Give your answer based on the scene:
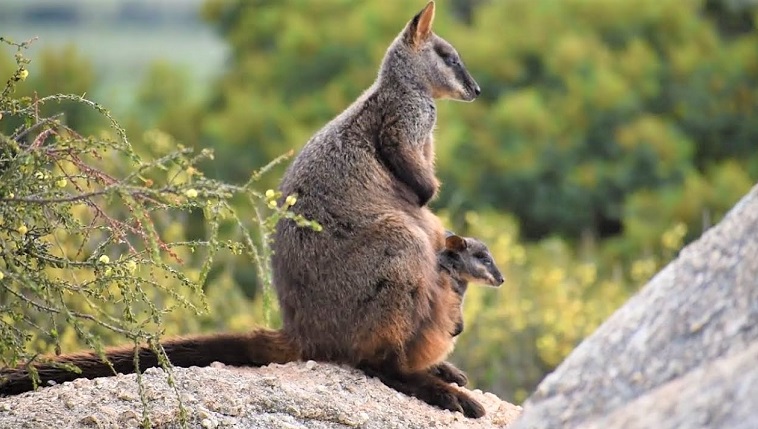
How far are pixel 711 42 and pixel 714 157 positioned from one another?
8.58 ft

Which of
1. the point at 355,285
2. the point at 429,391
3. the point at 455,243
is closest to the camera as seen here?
the point at 355,285

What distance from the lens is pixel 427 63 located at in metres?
8.39

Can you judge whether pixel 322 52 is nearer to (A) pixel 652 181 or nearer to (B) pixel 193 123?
(B) pixel 193 123

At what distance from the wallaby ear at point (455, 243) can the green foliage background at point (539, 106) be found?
11.9 m

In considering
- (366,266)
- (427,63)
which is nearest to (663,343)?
(366,266)

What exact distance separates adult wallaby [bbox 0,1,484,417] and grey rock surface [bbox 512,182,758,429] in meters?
2.52

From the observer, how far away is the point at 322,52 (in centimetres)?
2798

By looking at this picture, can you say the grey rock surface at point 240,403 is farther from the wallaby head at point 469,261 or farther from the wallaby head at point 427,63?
the wallaby head at point 427,63

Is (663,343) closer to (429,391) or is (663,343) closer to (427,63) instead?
(429,391)

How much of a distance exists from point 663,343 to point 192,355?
336 centimetres

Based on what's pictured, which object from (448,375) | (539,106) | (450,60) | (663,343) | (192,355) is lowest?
(663,343)

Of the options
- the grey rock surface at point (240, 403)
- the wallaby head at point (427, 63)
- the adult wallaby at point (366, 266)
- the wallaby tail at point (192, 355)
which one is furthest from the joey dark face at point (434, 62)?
the grey rock surface at point (240, 403)

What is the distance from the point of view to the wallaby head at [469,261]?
26.5 ft

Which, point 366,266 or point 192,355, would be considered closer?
point 366,266
